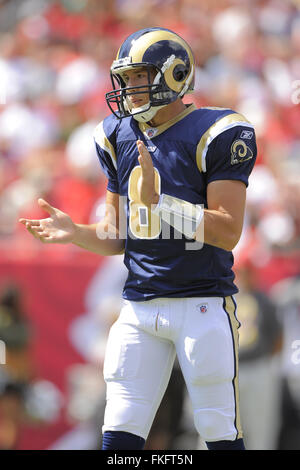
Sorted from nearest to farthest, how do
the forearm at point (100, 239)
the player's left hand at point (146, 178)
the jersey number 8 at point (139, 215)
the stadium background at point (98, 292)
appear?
the player's left hand at point (146, 178) → the jersey number 8 at point (139, 215) → the forearm at point (100, 239) → the stadium background at point (98, 292)

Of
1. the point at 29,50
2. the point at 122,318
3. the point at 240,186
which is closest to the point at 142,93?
the point at 240,186

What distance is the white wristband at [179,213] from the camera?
2648 mm

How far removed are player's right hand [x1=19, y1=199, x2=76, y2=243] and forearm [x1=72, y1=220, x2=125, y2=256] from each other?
0.07 meters

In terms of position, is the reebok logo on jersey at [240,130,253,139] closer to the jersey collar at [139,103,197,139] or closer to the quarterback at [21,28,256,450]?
the quarterback at [21,28,256,450]

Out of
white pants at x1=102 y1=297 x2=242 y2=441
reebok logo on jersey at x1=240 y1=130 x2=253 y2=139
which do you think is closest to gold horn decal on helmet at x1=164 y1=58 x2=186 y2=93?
reebok logo on jersey at x1=240 y1=130 x2=253 y2=139

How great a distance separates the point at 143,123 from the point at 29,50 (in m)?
5.88

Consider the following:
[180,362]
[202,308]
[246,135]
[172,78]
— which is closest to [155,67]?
[172,78]

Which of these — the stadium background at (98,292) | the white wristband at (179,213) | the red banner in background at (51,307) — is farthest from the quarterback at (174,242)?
the red banner in background at (51,307)

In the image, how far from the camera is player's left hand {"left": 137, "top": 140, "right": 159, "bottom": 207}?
8.55ft

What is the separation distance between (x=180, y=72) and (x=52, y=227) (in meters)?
0.72

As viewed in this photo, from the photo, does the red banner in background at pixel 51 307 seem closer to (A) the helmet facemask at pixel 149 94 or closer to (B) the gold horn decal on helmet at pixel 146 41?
(A) the helmet facemask at pixel 149 94

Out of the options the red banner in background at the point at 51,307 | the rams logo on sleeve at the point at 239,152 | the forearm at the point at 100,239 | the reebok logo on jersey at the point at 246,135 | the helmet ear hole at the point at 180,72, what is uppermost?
the helmet ear hole at the point at 180,72

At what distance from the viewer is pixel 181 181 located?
2.79m

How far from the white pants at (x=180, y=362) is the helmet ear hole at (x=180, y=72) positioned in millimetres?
786
